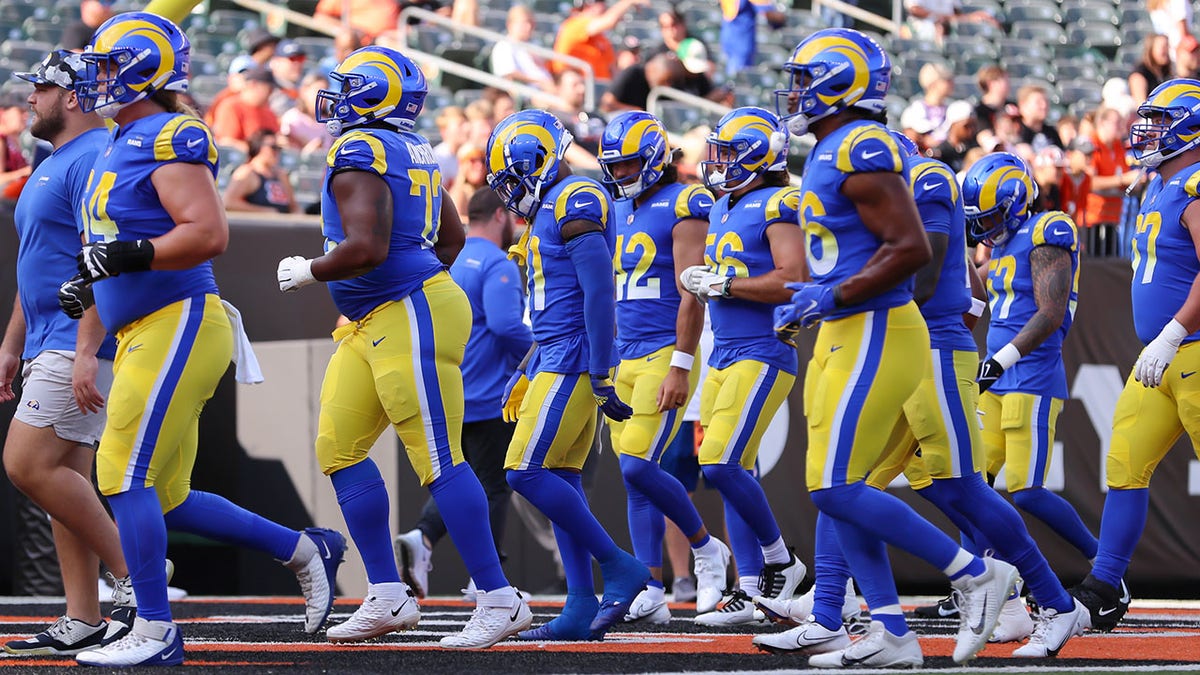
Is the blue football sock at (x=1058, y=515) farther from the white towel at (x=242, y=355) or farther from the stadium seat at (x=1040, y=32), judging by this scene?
the stadium seat at (x=1040, y=32)

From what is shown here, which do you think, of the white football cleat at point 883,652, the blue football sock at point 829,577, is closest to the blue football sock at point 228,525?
the blue football sock at point 829,577

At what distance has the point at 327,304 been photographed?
33.5 feet

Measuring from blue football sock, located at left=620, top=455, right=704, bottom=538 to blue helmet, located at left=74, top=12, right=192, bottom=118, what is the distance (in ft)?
8.79

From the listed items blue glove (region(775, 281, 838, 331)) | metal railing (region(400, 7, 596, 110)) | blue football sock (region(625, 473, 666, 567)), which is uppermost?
metal railing (region(400, 7, 596, 110))

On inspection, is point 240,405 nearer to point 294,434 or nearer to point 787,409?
point 294,434

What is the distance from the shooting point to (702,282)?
6883 mm

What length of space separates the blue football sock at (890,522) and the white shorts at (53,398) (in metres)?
2.56

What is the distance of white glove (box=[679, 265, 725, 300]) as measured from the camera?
688 centimetres

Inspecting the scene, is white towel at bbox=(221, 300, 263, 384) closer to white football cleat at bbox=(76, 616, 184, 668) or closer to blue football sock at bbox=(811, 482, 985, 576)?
white football cleat at bbox=(76, 616, 184, 668)

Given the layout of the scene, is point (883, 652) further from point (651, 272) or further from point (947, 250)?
point (651, 272)

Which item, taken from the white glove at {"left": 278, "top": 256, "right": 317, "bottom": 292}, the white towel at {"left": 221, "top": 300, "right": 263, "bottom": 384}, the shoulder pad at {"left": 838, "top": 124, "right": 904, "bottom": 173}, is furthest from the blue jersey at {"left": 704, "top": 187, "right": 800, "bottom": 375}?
the white towel at {"left": 221, "top": 300, "right": 263, "bottom": 384}

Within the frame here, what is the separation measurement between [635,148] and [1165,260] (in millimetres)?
2202

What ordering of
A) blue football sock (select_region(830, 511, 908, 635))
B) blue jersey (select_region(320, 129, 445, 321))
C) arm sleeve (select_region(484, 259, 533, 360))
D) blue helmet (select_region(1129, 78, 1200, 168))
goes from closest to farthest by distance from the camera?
1. blue football sock (select_region(830, 511, 908, 635))
2. blue jersey (select_region(320, 129, 445, 321))
3. blue helmet (select_region(1129, 78, 1200, 168))
4. arm sleeve (select_region(484, 259, 533, 360))

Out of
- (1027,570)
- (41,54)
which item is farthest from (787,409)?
(41,54)
